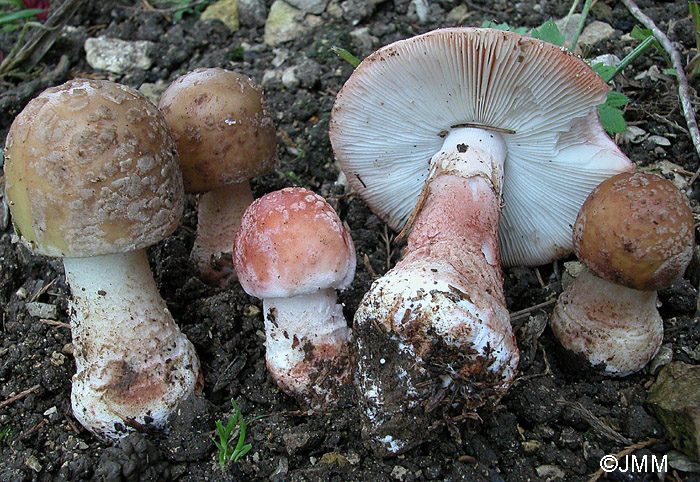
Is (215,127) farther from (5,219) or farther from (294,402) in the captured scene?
(5,219)

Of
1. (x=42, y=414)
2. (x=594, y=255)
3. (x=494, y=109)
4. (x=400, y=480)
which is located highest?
(x=494, y=109)

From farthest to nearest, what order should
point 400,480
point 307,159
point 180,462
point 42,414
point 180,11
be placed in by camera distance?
point 180,11 → point 307,159 → point 42,414 → point 180,462 → point 400,480

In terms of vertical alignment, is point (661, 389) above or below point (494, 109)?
below

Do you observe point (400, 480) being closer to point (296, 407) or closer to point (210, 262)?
point (296, 407)

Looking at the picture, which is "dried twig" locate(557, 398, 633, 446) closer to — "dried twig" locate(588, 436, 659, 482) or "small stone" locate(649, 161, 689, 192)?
"dried twig" locate(588, 436, 659, 482)

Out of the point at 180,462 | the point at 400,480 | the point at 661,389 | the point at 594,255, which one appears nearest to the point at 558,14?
the point at 594,255

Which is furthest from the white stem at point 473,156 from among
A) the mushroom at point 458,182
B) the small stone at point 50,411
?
the small stone at point 50,411

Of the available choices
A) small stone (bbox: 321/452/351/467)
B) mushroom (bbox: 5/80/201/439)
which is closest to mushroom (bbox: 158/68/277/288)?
mushroom (bbox: 5/80/201/439)

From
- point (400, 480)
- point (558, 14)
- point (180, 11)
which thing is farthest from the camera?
point (180, 11)

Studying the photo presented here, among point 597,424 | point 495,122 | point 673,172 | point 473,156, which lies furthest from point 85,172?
point 673,172
